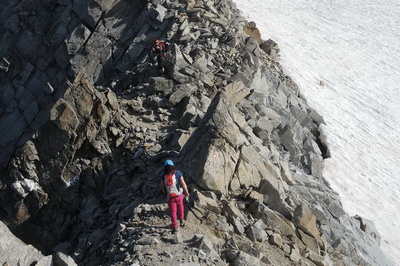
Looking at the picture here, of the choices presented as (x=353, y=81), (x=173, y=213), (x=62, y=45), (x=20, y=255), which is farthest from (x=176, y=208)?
(x=353, y=81)

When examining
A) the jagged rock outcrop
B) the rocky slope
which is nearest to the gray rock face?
the jagged rock outcrop

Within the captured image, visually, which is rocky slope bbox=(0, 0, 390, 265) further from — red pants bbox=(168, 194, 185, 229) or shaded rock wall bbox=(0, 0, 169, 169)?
red pants bbox=(168, 194, 185, 229)

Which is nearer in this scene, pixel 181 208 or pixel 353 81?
pixel 181 208

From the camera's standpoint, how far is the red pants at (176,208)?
11.9m

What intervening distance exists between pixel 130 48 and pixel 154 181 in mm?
10211

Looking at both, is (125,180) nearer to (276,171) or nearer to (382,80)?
(276,171)

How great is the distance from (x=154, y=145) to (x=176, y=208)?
13.3 feet

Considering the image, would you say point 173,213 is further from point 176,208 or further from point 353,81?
point 353,81

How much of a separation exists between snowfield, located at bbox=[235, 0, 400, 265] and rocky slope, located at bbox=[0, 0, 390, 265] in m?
2.15

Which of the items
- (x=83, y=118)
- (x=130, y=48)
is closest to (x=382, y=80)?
(x=130, y=48)

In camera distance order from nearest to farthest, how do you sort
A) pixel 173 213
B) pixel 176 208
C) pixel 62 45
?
pixel 173 213
pixel 176 208
pixel 62 45

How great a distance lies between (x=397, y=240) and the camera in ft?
66.8

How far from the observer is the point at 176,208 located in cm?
1208

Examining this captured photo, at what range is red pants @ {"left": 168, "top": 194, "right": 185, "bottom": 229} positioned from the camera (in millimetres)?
11852
